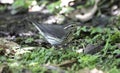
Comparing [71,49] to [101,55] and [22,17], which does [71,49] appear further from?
[22,17]

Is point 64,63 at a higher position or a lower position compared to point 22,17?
lower

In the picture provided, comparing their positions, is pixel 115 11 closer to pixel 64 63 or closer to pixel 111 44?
pixel 111 44

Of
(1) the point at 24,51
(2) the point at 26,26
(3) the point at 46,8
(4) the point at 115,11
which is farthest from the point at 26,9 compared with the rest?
(1) the point at 24,51

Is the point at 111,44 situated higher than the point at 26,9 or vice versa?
the point at 26,9

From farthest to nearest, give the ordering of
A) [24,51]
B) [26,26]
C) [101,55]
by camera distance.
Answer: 1. [26,26]
2. [24,51]
3. [101,55]

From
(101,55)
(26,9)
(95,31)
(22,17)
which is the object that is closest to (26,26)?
(22,17)

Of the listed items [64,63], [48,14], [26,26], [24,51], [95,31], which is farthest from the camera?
[48,14]

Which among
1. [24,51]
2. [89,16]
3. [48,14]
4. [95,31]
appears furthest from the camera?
[48,14]

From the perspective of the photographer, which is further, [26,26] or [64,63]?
[26,26]

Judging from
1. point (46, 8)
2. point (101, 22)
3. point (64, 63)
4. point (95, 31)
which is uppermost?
point (46, 8)
